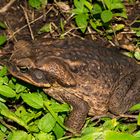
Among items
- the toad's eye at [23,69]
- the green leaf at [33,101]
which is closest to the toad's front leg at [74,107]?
the toad's eye at [23,69]

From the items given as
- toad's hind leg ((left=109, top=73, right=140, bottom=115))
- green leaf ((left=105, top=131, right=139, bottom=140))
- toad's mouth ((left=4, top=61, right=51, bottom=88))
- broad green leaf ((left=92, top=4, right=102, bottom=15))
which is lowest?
toad's hind leg ((left=109, top=73, right=140, bottom=115))

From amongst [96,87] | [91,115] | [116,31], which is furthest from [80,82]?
[116,31]

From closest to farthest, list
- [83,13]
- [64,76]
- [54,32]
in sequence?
[64,76], [83,13], [54,32]

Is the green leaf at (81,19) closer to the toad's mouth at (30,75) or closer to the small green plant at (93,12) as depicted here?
the small green plant at (93,12)

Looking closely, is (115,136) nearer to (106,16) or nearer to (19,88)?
(19,88)

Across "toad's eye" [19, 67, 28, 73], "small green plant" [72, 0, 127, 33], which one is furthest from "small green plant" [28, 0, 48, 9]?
"toad's eye" [19, 67, 28, 73]

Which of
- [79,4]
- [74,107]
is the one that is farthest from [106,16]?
[74,107]

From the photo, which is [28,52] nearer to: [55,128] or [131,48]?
[55,128]

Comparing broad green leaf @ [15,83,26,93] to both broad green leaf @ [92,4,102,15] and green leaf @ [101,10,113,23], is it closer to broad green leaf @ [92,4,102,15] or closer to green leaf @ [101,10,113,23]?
green leaf @ [101,10,113,23]
